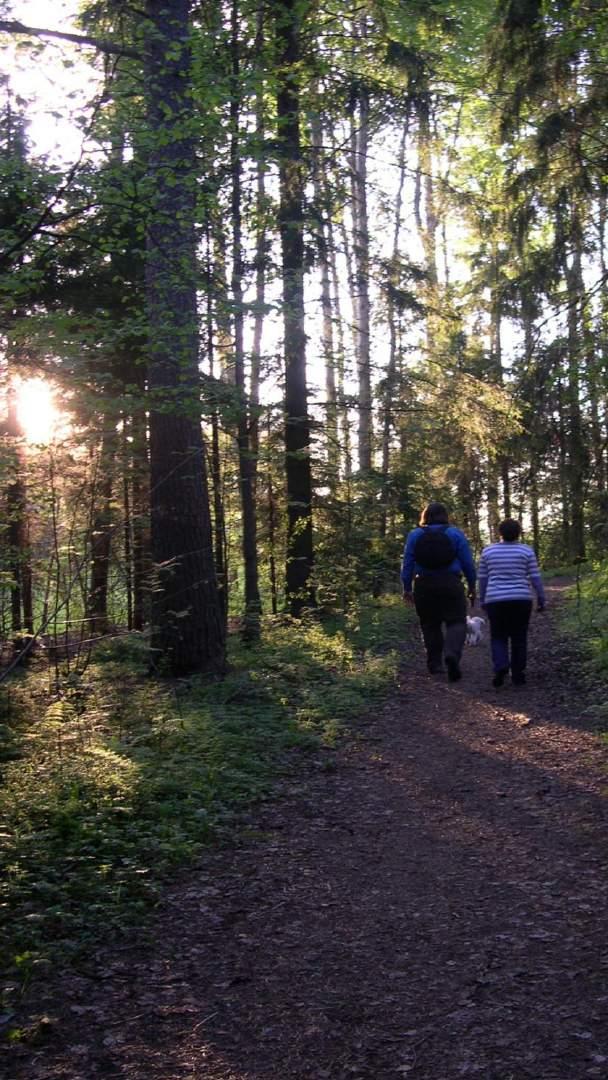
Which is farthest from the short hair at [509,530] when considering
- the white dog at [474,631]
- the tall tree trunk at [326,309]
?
the tall tree trunk at [326,309]

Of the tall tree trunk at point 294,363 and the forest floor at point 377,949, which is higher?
the tall tree trunk at point 294,363

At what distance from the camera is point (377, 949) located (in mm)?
4078

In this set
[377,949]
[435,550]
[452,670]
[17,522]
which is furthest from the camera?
[17,522]

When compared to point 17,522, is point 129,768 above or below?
below

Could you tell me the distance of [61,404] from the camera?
10406 mm

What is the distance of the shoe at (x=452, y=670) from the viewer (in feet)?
33.9

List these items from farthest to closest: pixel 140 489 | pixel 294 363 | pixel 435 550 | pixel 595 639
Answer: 1. pixel 294 363
2. pixel 140 489
3. pixel 595 639
4. pixel 435 550

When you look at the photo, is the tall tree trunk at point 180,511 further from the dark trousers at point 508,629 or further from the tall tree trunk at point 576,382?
the tall tree trunk at point 576,382

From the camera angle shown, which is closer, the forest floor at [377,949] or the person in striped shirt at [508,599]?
the forest floor at [377,949]

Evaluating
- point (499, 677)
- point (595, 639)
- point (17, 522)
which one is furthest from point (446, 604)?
point (17, 522)

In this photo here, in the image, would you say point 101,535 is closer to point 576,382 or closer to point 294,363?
point 576,382

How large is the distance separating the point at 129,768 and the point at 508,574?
5.14 metres

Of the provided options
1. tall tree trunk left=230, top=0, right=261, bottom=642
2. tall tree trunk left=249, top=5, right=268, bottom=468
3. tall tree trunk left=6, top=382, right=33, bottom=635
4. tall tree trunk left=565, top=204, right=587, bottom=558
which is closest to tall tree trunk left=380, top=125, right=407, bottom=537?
tall tree trunk left=249, top=5, right=268, bottom=468

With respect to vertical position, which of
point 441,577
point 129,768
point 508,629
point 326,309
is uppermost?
point 326,309
